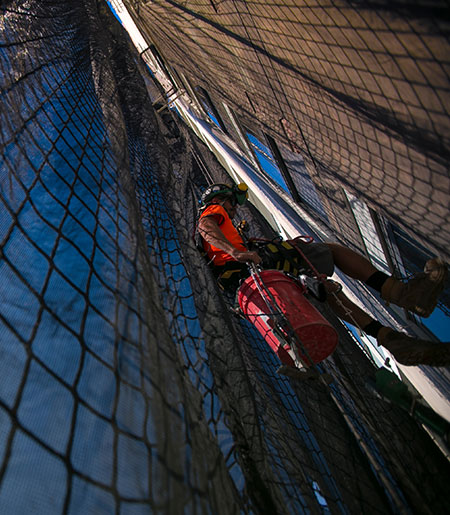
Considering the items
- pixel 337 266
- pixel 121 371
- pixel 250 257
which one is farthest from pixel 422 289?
pixel 121 371

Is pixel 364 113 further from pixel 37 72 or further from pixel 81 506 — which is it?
pixel 37 72

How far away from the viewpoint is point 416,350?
170 centimetres

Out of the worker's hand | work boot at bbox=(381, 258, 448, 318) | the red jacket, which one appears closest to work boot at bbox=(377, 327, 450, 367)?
work boot at bbox=(381, 258, 448, 318)

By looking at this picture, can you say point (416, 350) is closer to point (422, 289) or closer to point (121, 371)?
point (422, 289)

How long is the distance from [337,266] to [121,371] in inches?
78.8

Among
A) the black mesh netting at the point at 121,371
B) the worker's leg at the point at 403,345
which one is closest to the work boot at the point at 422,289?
the worker's leg at the point at 403,345

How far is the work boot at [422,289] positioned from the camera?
1727mm

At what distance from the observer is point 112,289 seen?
998 millimetres

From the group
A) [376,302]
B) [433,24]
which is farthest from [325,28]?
[376,302]

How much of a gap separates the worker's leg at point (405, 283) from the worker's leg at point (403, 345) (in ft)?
0.63

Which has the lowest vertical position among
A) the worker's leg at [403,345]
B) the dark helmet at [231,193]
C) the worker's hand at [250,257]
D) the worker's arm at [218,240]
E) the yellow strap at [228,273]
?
the worker's leg at [403,345]

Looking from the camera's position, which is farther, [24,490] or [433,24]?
[433,24]

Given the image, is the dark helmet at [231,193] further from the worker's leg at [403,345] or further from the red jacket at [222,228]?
the worker's leg at [403,345]

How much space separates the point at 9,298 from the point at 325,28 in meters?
1.46
